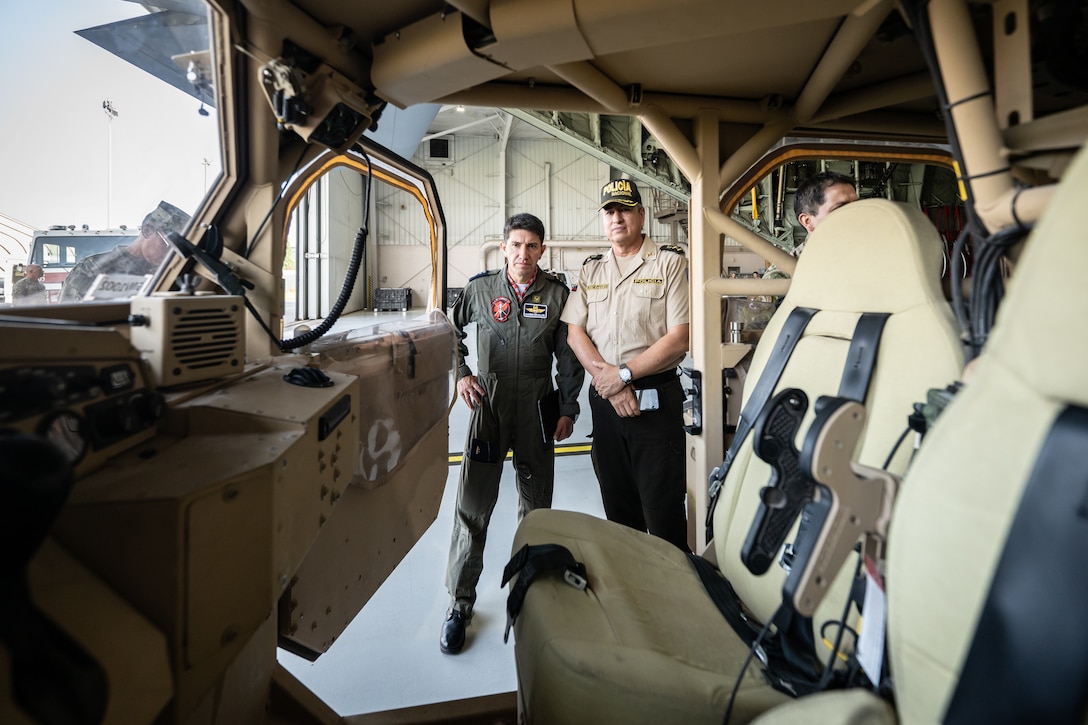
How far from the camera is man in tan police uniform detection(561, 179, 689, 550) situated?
1955 mm

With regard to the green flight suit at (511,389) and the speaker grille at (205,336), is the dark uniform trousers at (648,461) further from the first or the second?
the speaker grille at (205,336)

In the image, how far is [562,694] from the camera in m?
0.87

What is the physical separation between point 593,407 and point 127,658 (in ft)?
5.54

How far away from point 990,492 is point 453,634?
170 cm

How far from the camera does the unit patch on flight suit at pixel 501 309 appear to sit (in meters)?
2.14

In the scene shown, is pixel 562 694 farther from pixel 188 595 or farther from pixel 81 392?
pixel 81 392

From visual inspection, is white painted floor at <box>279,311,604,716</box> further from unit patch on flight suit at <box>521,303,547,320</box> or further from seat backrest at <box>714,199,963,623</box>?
unit patch on flight suit at <box>521,303,547,320</box>

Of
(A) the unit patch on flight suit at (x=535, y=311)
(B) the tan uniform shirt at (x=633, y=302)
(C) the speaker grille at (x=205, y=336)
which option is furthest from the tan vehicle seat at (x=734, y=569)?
(A) the unit patch on flight suit at (x=535, y=311)

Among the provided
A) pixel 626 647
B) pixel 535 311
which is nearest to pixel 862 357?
pixel 626 647

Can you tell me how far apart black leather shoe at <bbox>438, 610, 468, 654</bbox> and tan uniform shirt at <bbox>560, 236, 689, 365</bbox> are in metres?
1.09

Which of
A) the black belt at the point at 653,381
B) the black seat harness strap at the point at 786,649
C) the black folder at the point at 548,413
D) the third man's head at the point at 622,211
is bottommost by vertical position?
the black seat harness strap at the point at 786,649

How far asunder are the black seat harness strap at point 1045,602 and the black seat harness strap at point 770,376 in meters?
0.78

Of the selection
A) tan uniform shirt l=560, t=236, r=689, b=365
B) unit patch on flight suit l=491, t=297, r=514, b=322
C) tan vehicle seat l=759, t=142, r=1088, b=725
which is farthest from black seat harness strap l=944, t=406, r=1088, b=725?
unit patch on flight suit l=491, t=297, r=514, b=322

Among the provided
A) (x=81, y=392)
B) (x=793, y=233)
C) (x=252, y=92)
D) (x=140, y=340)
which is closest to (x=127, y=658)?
(x=81, y=392)
